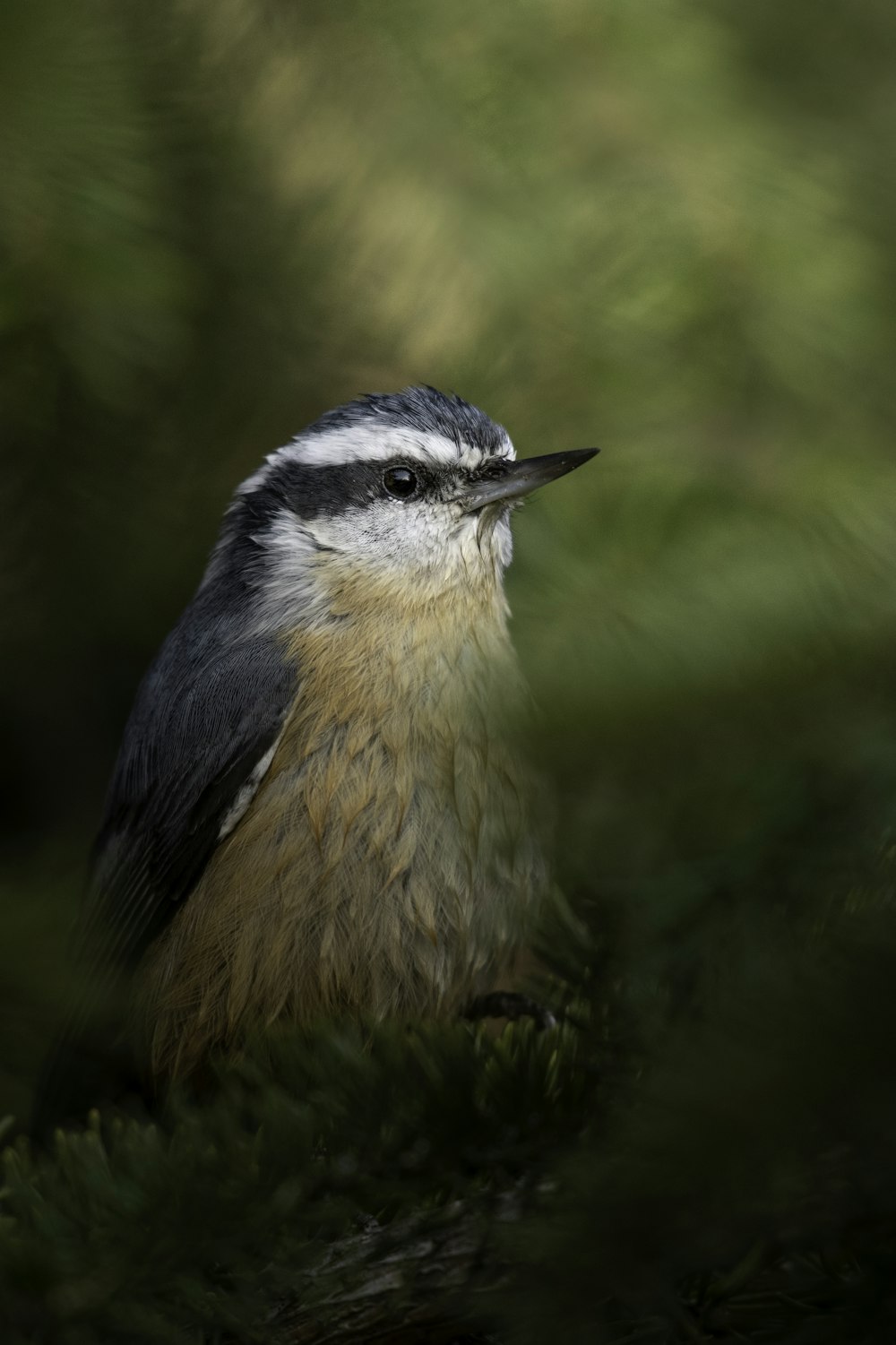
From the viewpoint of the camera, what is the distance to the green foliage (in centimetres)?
77

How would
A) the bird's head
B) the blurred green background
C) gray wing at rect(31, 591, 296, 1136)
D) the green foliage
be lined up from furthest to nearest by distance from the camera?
the bird's head < gray wing at rect(31, 591, 296, 1136) < the blurred green background < the green foliage

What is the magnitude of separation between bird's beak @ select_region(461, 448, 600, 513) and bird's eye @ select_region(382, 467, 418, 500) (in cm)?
12

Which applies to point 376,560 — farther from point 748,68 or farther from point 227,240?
point 748,68


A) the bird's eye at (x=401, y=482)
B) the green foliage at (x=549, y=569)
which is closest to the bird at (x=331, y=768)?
the bird's eye at (x=401, y=482)

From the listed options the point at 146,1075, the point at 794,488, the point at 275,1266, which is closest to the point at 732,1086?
the point at 275,1266

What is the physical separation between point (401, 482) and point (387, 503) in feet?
0.18

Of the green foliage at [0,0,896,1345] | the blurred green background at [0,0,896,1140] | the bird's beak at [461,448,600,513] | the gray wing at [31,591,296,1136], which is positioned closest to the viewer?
the green foliage at [0,0,896,1345]

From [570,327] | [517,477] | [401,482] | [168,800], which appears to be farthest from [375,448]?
[168,800]

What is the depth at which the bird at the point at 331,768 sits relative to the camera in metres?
1.80

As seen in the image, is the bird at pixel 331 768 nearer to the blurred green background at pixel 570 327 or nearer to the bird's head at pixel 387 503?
the bird's head at pixel 387 503

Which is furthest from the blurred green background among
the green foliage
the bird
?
the bird

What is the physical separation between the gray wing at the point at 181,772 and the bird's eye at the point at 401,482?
383 millimetres

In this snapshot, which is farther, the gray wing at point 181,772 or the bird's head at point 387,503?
the bird's head at point 387,503

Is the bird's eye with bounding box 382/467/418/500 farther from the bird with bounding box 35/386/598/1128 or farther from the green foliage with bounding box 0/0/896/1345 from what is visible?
the green foliage with bounding box 0/0/896/1345
